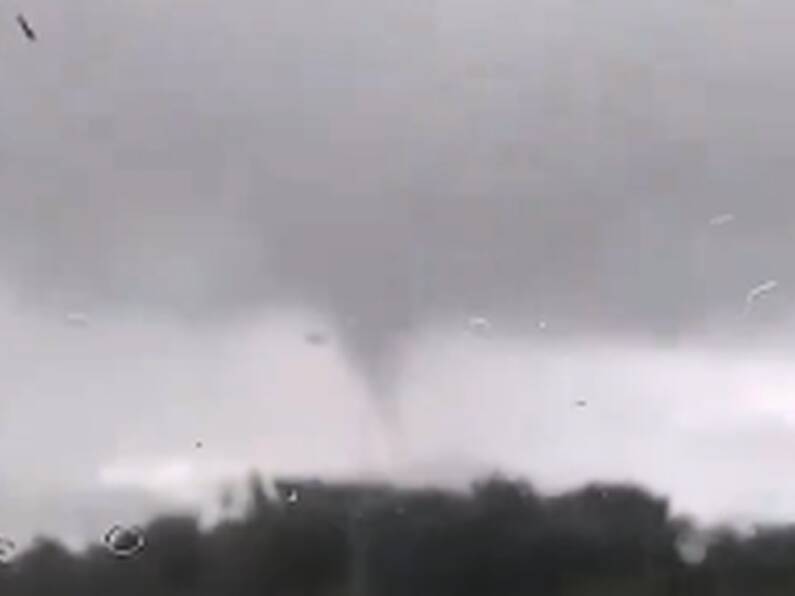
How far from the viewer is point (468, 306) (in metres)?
1.21

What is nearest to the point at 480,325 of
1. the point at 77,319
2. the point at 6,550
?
the point at 77,319

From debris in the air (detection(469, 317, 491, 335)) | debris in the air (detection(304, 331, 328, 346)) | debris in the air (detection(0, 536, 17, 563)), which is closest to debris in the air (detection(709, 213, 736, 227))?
debris in the air (detection(469, 317, 491, 335))

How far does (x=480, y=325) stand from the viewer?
121 cm

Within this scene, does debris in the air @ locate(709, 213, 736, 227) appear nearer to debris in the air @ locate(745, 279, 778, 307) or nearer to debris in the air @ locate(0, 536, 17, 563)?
debris in the air @ locate(745, 279, 778, 307)

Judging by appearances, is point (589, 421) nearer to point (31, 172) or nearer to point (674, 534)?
point (674, 534)

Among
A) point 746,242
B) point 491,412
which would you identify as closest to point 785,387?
point 746,242

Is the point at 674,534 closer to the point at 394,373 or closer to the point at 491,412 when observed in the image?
the point at 491,412

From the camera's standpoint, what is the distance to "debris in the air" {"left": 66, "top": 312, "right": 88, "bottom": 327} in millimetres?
1173

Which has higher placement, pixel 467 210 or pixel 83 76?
pixel 83 76

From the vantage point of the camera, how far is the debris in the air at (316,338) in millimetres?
1199

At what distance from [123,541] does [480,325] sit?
0.46 meters

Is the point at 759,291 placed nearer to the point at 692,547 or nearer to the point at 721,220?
the point at 721,220

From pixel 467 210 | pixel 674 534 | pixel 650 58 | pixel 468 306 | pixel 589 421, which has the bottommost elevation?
pixel 674 534

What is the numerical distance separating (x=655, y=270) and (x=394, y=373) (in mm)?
329
